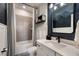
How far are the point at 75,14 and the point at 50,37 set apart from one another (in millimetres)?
404

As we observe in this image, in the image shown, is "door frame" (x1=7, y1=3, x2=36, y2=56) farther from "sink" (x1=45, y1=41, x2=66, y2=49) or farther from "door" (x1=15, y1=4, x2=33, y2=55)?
"sink" (x1=45, y1=41, x2=66, y2=49)

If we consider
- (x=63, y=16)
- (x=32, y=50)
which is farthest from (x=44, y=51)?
(x=63, y=16)

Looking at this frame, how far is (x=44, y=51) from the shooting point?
1075mm

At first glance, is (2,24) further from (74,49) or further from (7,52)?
(74,49)

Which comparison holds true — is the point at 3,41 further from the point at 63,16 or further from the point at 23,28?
the point at 63,16

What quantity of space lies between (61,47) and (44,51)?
0.20 m

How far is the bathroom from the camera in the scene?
1.09 meters

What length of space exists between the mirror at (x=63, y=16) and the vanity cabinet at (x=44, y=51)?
0.85 ft

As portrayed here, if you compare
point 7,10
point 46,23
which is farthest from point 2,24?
point 46,23

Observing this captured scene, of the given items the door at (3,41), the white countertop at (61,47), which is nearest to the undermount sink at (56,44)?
the white countertop at (61,47)

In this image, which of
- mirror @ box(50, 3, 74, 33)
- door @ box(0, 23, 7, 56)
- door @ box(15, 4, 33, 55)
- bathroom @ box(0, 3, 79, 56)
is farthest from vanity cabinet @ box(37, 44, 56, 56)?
door @ box(0, 23, 7, 56)

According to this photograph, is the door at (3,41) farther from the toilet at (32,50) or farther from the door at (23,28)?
the toilet at (32,50)

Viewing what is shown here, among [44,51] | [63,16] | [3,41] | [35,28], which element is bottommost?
[44,51]

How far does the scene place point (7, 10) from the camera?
1101 millimetres
